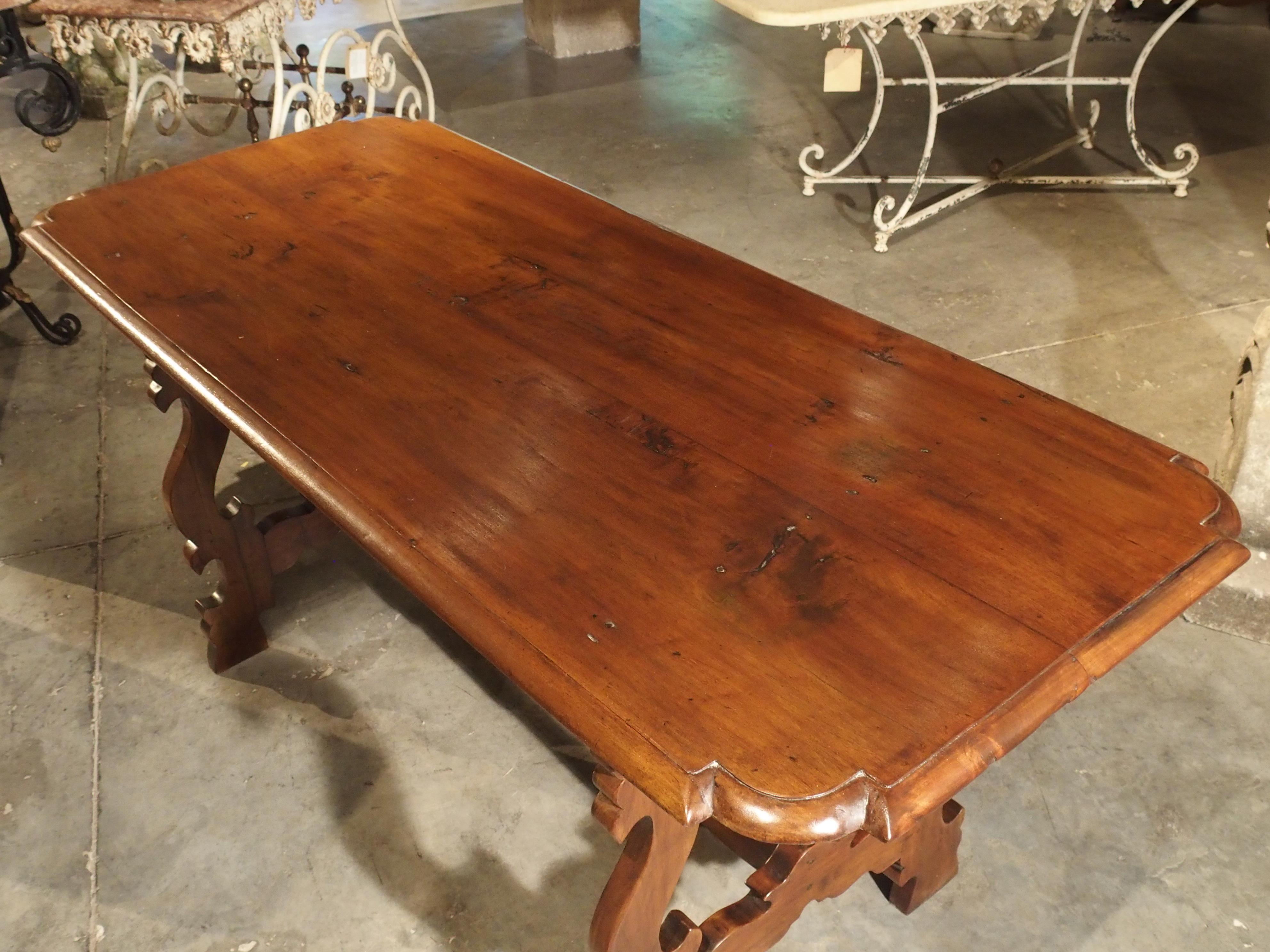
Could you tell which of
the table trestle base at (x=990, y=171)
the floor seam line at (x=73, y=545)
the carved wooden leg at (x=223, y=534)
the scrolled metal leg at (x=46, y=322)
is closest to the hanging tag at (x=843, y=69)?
the table trestle base at (x=990, y=171)

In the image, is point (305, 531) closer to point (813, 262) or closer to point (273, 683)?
point (273, 683)

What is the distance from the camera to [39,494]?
A: 98.8 inches

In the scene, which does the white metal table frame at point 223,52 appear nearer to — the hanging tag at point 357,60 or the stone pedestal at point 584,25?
the hanging tag at point 357,60

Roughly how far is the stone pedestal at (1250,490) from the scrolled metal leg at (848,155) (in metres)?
1.61

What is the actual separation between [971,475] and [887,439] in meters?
0.11

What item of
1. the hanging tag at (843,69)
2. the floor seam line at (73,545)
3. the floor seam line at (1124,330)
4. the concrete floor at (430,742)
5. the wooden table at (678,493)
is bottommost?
the floor seam line at (73,545)

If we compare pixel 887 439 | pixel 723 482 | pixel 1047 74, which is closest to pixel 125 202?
pixel 723 482

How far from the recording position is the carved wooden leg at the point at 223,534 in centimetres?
182

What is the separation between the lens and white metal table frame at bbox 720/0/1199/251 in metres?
2.94

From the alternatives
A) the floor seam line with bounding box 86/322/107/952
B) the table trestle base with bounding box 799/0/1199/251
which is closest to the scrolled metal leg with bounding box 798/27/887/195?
the table trestle base with bounding box 799/0/1199/251

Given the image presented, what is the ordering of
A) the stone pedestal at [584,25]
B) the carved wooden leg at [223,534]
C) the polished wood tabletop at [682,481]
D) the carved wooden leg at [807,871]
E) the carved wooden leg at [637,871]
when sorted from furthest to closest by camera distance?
the stone pedestal at [584,25] → the carved wooden leg at [223,534] → the carved wooden leg at [807,871] → the carved wooden leg at [637,871] → the polished wood tabletop at [682,481]

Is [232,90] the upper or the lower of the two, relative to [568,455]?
lower

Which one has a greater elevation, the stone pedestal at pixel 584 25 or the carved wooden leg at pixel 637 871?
the carved wooden leg at pixel 637 871

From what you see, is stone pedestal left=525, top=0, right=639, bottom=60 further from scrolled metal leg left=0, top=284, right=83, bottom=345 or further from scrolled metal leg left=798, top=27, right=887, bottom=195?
scrolled metal leg left=0, top=284, right=83, bottom=345
